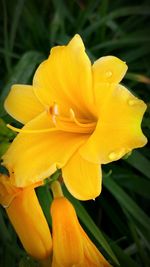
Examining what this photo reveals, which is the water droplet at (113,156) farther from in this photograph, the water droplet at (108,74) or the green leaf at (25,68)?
the green leaf at (25,68)

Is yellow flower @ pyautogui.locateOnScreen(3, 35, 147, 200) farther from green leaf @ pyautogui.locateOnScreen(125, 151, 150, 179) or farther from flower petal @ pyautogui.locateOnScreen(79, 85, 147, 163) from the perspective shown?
green leaf @ pyautogui.locateOnScreen(125, 151, 150, 179)

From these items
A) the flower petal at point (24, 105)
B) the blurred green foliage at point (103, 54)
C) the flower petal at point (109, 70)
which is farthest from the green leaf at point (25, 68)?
the flower petal at point (109, 70)

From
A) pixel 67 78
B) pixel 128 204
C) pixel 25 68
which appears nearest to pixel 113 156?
pixel 67 78

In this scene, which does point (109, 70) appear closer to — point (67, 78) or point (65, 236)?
point (67, 78)

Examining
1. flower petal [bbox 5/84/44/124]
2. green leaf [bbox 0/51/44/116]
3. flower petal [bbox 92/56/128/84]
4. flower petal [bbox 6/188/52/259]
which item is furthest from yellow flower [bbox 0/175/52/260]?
green leaf [bbox 0/51/44/116]

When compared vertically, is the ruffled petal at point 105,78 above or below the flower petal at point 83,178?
above

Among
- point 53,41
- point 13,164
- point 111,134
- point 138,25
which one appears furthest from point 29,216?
point 138,25
